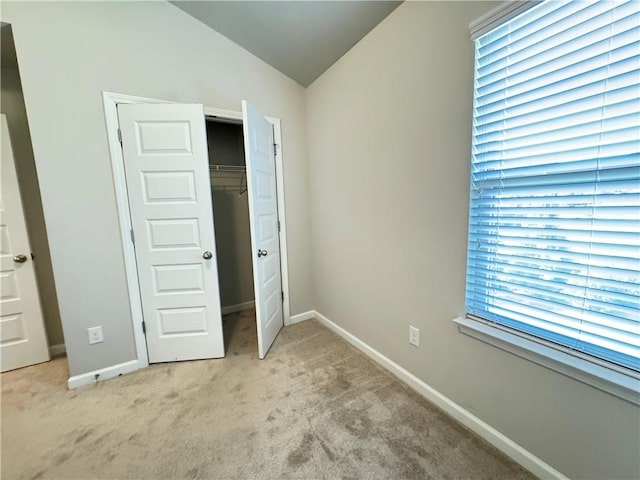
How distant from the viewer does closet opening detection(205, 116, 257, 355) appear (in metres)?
3.13

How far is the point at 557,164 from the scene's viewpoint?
3.60 feet

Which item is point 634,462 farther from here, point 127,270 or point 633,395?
point 127,270

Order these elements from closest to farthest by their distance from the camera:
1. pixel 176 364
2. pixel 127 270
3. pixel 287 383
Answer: pixel 287 383
pixel 127 270
pixel 176 364

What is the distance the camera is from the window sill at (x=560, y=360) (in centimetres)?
95

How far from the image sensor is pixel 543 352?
1142mm

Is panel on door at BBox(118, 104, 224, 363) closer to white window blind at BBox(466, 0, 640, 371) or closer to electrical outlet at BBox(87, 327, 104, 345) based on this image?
electrical outlet at BBox(87, 327, 104, 345)

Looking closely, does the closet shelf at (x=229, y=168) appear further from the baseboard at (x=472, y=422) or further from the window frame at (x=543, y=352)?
the window frame at (x=543, y=352)

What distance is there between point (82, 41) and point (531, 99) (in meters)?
2.71

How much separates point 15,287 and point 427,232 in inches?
127

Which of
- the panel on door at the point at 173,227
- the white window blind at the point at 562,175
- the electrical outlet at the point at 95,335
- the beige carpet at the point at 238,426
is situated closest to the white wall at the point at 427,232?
the white window blind at the point at 562,175

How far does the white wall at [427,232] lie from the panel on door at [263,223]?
0.58m

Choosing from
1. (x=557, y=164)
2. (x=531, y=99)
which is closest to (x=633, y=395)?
(x=557, y=164)

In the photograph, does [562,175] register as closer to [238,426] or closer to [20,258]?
[238,426]

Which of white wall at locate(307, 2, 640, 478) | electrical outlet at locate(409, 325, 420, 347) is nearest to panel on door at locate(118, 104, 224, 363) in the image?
white wall at locate(307, 2, 640, 478)
